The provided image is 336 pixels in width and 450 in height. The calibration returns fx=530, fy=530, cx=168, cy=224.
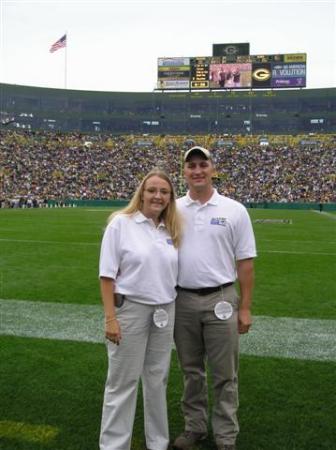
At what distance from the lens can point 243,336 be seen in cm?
652

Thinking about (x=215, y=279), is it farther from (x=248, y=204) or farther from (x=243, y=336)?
(x=248, y=204)

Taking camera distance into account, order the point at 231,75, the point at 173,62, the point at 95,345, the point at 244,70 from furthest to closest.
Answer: the point at 173,62 < the point at 231,75 < the point at 244,70 < the point at 95,345

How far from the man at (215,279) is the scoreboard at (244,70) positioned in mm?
66494

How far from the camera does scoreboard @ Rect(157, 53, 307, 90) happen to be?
66812 mm

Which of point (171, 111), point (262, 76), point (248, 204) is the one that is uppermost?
point (262, 76)

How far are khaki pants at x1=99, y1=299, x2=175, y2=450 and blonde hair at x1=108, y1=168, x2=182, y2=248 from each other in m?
0.46

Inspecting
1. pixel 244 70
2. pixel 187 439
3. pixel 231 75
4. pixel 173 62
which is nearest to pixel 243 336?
pixel 187 439

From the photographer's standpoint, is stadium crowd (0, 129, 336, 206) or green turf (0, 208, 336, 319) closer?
green turf (0, 208, 336, 319)

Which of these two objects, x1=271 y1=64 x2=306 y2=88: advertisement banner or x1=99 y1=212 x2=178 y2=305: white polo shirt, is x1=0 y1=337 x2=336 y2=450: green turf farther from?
x1=271 y1=64 x2=306 y2=88: advertisement banner

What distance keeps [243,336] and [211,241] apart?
10.9 ft

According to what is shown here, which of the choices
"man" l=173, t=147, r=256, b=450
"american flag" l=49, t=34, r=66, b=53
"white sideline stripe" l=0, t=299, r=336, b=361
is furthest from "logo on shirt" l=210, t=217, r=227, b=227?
"american flag" l=49, t=34, r=66, b=53

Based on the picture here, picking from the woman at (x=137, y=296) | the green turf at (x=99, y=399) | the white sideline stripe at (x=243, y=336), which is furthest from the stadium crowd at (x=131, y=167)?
the woman at (x=137, y=296)

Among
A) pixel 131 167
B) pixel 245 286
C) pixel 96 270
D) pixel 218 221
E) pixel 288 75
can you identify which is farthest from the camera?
pixel 288 75

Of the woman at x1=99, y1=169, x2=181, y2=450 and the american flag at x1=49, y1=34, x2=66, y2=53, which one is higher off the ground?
the american flag at x1=49, y1=34, x2=66, y2=53
